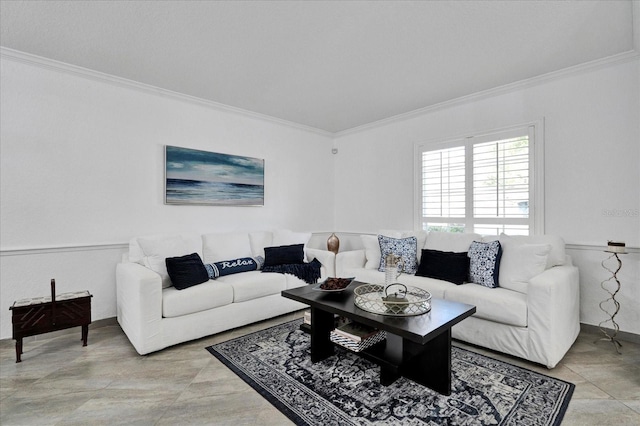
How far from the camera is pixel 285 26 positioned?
240 centimetres

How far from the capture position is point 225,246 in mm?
3740

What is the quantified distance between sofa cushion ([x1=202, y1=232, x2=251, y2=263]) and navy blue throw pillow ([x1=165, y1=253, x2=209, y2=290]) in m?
0.51

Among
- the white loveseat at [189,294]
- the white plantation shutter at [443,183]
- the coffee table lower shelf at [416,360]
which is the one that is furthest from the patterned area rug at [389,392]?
the white plantation shutter at [443,183]

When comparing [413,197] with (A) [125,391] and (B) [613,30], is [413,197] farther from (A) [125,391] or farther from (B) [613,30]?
(A) [125,391]

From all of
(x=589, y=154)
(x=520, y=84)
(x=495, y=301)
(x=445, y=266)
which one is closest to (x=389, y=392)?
(x=495, y=301)

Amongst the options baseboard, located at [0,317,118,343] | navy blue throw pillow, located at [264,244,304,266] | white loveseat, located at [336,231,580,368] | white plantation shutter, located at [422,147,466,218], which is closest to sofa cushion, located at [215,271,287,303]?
navy blue throw pillow, located at [264,244,304,266]

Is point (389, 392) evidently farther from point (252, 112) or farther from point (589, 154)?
point (252, 112)

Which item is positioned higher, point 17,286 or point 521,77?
point 521,77

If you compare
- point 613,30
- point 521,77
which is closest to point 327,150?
point 521,77

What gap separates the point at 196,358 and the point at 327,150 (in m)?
3.94

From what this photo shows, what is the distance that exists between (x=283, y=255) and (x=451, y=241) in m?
1.94

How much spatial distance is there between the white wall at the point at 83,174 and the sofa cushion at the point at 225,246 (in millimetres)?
340

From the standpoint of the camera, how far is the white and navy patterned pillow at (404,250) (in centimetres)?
346

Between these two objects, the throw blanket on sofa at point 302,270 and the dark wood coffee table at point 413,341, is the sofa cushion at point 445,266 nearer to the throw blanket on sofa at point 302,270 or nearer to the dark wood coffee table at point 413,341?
the dark wood coffee table at point 413,341
